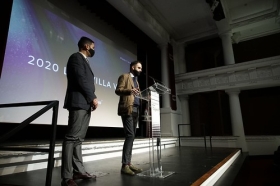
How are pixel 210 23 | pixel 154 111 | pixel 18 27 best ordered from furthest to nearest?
pixel 210 23
pixel 18 27
pixel 154 111

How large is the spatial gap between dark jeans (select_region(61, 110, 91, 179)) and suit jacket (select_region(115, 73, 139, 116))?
432 millimetres

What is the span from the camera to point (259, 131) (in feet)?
22.0

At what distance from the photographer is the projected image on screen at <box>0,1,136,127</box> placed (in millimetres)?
2709

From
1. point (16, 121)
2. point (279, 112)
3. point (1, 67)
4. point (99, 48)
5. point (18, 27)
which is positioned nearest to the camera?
point (1, 67)

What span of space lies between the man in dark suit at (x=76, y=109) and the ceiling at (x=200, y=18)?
13.4 ft

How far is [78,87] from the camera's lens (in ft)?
5.16

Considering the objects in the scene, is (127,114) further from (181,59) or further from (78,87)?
(181,59)

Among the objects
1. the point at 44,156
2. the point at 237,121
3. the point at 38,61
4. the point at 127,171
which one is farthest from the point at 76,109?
the point at 237,121

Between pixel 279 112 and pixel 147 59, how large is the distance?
16.7 feet

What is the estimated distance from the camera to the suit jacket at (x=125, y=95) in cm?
193

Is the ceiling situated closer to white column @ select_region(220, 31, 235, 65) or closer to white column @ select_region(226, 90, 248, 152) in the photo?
white column @ select_region(220, 31, 235, 65)

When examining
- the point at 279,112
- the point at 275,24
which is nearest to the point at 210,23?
the point at 275,24

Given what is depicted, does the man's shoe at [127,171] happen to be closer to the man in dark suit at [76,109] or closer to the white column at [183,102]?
the man in dark suit at [76,109]

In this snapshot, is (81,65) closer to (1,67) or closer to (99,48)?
(1,67)
